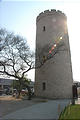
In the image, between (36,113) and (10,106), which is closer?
(36,113)

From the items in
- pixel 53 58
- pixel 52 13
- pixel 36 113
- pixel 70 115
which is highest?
pixel 52 13

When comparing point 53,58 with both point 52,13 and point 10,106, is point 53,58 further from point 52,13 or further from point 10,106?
point 10,106

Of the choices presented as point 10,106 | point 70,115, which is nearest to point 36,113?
point 70,115

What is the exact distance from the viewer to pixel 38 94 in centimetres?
2478

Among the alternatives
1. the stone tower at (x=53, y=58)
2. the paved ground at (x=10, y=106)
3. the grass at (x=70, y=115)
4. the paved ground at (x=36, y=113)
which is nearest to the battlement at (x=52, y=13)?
the stone tower at (x=53, y=58)

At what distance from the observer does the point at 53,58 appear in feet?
81.4

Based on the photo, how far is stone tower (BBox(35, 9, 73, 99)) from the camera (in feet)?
76.8

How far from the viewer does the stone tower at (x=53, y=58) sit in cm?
2341

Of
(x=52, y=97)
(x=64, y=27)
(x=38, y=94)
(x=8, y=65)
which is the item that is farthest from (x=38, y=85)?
(x=64, y=27)

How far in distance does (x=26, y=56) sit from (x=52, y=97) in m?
9.18

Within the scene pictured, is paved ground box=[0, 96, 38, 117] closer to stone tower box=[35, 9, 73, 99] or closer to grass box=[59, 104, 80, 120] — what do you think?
grass box=[59, 104, 80, 120]

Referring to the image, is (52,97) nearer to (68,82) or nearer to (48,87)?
(48,87)

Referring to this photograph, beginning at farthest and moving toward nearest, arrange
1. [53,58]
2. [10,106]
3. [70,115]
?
[53,58] → [10,106] → [70,115]

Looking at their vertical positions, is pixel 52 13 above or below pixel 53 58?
above
